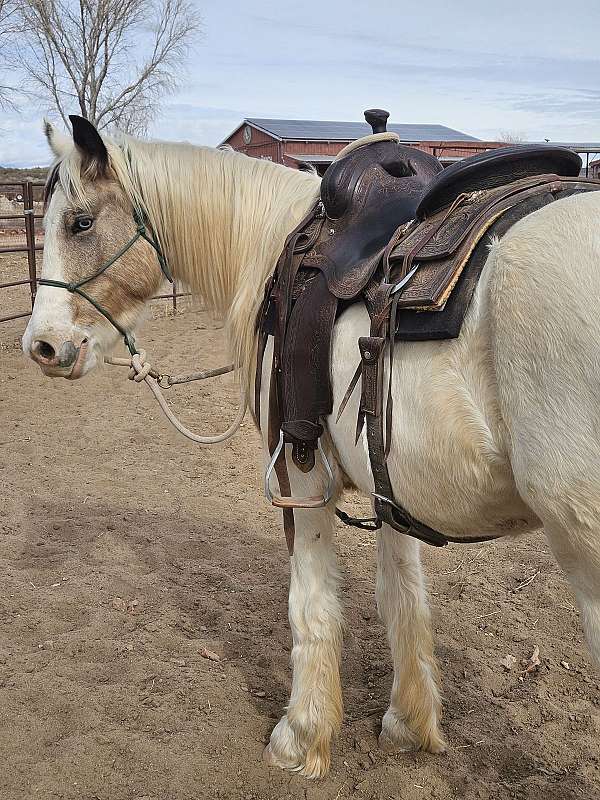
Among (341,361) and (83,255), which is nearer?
(341,361)

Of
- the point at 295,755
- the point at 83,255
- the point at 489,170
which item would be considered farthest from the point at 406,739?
the point at 83,255

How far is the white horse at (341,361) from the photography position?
155 centimetres

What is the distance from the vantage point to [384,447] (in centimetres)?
188

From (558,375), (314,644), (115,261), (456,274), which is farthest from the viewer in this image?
(115,261)

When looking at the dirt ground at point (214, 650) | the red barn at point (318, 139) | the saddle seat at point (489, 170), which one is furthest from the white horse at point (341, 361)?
the red barn at point (318, 139)

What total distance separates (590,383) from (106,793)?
6.73 ft

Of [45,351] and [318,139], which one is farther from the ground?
[318,139]

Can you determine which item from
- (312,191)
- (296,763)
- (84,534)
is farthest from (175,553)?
(312,191)

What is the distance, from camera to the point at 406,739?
2.65 meters

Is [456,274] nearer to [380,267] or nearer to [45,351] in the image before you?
[380,267]

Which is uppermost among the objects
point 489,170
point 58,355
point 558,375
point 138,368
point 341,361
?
point 489,170

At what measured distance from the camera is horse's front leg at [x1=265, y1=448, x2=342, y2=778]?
2.47m

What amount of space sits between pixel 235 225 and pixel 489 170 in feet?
3.14

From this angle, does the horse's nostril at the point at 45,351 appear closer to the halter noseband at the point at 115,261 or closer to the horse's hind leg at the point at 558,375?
the halter noseband at the point at 115,261
